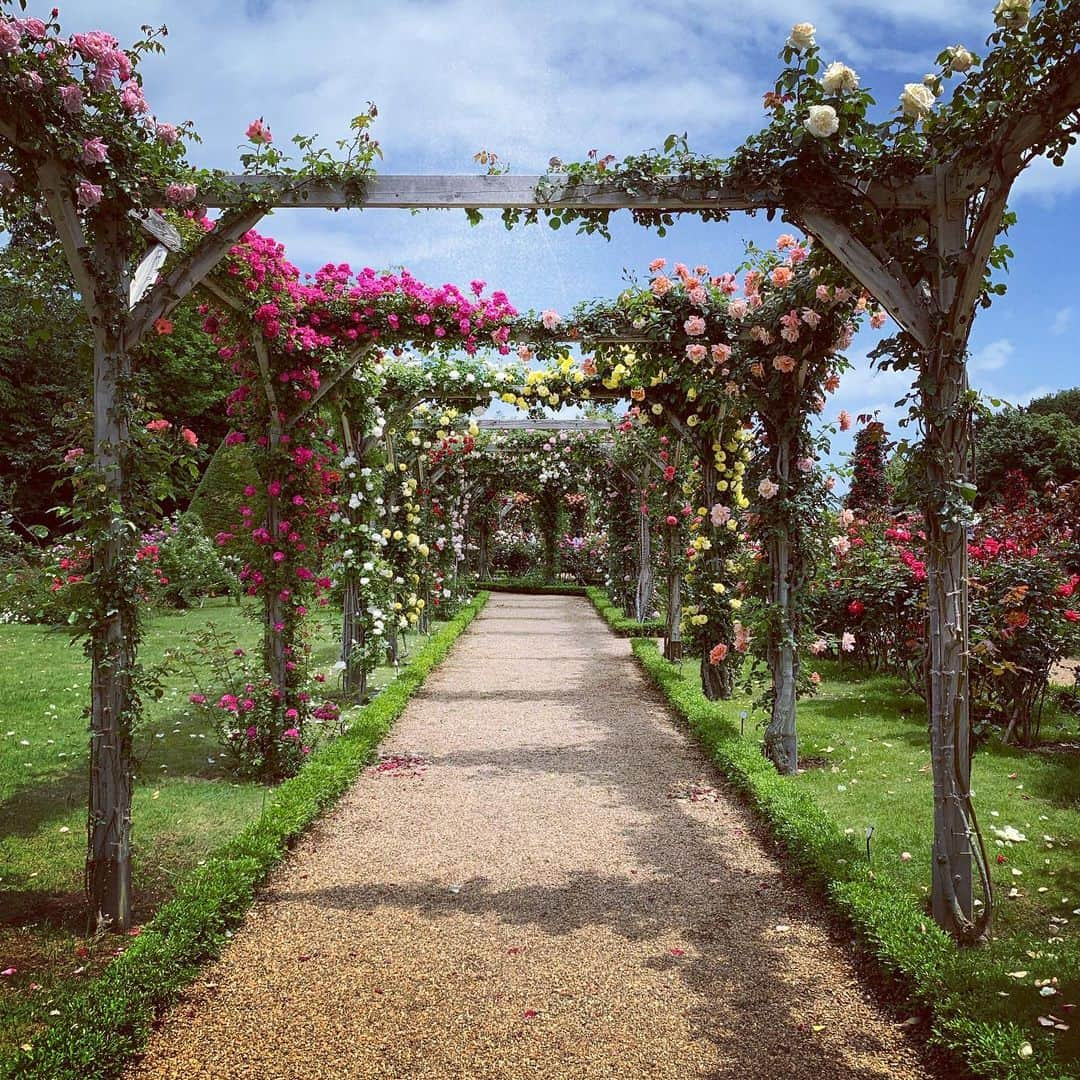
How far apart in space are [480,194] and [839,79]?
145 centimetres

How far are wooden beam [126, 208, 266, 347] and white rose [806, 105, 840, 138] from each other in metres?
2.17

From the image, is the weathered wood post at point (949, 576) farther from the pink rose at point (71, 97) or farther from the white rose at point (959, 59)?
the pink rose at point (71, 97)

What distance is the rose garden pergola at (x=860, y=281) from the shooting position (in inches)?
115

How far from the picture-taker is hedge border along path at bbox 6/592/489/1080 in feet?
7.43

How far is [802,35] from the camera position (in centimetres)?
306

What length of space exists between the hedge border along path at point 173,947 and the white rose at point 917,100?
3.69m

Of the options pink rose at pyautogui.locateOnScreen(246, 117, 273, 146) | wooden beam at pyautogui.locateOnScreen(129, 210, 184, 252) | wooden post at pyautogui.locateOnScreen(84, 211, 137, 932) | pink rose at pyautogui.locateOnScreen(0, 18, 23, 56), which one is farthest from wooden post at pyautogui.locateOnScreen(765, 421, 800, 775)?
pink rose at pyautogui.locateOnScreen(0, 18, 23, 56)

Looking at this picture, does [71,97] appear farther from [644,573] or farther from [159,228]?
[644,573]

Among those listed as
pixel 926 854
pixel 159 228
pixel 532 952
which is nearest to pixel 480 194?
pixel 159 228

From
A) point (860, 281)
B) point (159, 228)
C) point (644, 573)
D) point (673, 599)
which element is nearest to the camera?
point (860, 281)

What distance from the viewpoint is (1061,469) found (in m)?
19.1

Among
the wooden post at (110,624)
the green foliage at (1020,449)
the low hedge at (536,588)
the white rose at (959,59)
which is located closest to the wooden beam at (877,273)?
the white rose at (959,59)

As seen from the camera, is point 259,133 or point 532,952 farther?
point 259,133

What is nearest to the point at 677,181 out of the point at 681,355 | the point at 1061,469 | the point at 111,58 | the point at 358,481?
the point at 111,58
